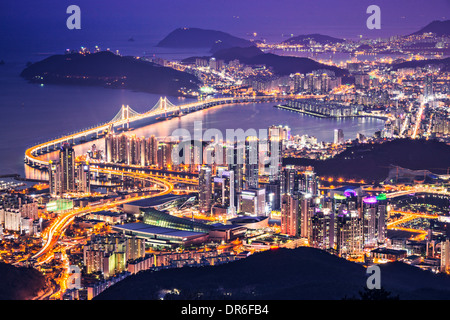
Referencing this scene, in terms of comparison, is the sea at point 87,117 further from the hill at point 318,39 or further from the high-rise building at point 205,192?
the hill at point 318,39

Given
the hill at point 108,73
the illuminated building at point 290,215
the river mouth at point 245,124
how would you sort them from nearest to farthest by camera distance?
the illuminated building at point 290,215
the river mouth at point 245,124
the hill at point 108,73

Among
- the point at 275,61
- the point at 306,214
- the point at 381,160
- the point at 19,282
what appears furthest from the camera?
the point at 275,61

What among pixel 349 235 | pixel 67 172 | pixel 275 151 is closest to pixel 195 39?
pixel 275 151

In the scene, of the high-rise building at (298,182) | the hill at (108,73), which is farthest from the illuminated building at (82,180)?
the hill at (108,73)

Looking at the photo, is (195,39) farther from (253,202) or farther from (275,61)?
(253,202)

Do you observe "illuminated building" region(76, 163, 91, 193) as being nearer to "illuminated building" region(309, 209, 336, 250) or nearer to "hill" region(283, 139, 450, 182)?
"hill" region(283, 139, 450, 182)

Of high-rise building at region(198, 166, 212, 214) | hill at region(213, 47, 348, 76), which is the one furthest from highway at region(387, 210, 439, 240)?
hill at region(213, 47, 348, 76)
